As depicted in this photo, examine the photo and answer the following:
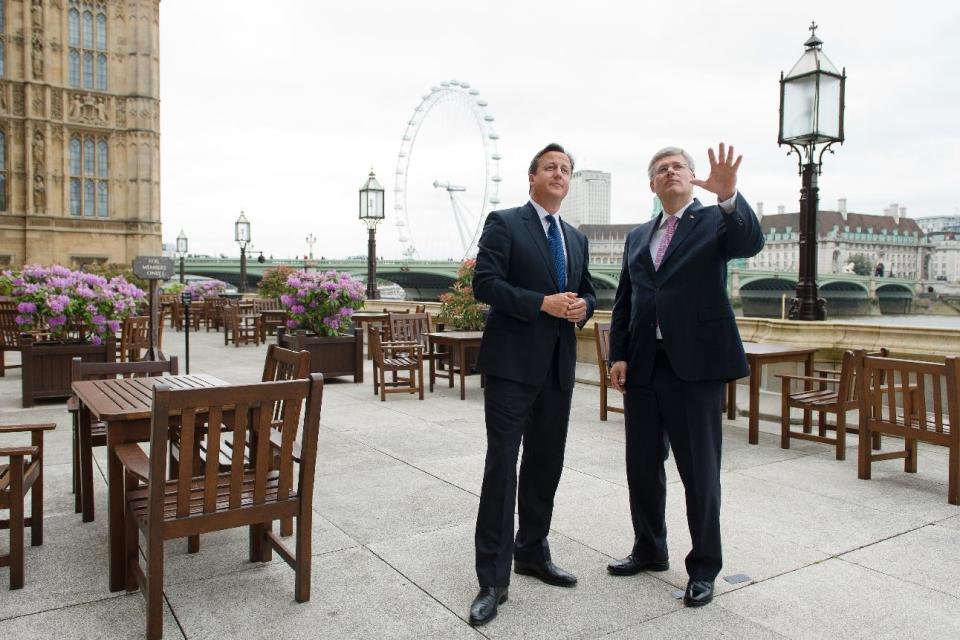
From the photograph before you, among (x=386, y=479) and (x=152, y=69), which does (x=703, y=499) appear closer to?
(x=386, y=479)

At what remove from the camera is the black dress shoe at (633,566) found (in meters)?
3.44

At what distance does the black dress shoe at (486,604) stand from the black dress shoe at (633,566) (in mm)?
602

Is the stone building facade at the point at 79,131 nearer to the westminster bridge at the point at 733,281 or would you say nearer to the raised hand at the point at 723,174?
the westminster bridge at the point at 733,281

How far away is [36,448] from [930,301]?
66732 mm

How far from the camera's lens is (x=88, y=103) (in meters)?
36.0

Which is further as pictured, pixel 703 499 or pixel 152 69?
pixel 152 69

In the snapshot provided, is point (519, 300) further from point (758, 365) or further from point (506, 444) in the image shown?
point (758, 365)

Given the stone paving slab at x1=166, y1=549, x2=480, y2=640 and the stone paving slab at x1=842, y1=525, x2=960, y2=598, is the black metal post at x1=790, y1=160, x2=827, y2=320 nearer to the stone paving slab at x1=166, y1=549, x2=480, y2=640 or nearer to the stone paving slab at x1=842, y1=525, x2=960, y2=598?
the stone paving slab at x1=842, y1=525, x2=960, y2=598

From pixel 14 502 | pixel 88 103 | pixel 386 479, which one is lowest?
pixel 386 479

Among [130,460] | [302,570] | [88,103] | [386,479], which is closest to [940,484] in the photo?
[386,479]

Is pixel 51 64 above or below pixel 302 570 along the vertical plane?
above

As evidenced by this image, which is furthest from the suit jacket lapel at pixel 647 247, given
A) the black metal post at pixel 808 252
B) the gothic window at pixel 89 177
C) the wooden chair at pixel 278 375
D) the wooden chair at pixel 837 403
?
the gothic window at pixel 89 177

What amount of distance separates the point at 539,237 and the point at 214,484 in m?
1.63

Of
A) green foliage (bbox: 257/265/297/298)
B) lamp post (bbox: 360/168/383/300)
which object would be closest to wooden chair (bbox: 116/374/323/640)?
lamp post (bbox: 360/168/383/300)
